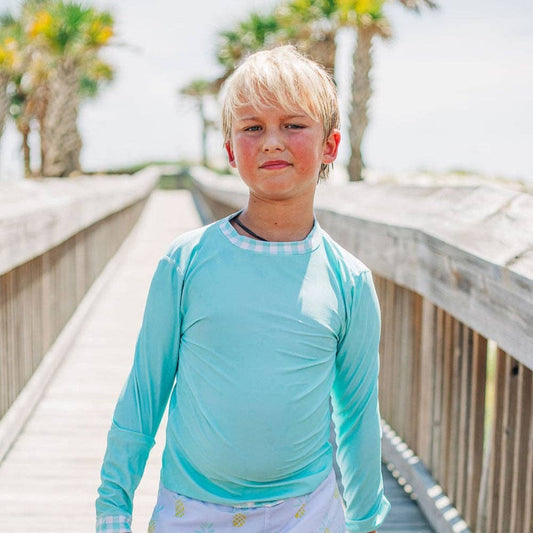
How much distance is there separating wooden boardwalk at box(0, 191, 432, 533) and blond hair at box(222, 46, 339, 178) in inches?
75.0

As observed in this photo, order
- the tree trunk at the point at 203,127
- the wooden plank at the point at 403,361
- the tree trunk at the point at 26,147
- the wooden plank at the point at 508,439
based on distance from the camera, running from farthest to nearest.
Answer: the tree trunk at the point at 203,127 < the tree trunk at the point at 26,147 < the wooden plank at the point at 403,361 < the wooden plank at the point at 508,439

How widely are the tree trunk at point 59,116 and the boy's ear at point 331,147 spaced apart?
2543cm

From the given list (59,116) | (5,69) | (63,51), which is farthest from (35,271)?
(5,69)

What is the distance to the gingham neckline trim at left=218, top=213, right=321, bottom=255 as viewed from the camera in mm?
1650

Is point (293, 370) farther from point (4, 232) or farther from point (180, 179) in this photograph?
point (180, 179)

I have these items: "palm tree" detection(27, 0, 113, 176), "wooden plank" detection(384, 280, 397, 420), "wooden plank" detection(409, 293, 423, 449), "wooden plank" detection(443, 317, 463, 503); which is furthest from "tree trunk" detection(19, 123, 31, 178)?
"wooden plank" detection(443, 317, 463, 503)

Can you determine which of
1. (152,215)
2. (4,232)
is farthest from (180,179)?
(4,232)

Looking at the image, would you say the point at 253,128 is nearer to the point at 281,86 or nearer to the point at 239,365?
the point at 281,86

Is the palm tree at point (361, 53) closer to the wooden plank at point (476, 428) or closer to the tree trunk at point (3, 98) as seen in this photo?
the tree trunk at point (3, 98)

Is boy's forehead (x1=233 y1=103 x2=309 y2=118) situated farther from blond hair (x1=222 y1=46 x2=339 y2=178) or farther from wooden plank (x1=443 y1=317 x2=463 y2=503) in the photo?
wooden plank (x1=443 y1=317 x2=463 y2=503)

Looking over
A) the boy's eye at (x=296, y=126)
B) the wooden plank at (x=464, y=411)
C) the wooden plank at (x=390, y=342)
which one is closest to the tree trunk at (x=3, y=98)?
the wooden plank at (x=390, y=342)

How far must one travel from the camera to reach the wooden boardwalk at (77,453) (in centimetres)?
314

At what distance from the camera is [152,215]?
18.7 meters

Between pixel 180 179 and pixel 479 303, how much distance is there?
40591 mm
